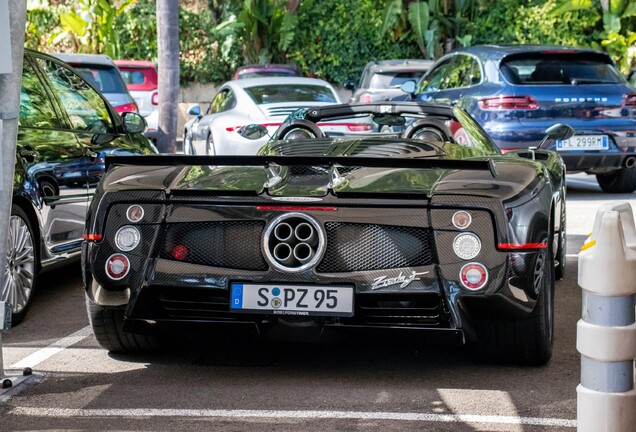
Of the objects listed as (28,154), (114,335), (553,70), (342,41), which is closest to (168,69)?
(553,70)

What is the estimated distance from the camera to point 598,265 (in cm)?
377

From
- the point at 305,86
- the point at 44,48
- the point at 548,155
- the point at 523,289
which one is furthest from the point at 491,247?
the point at 44,48

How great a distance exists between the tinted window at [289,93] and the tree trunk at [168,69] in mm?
2372

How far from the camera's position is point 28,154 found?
24.5ft

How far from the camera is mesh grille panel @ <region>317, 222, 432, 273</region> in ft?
17.7

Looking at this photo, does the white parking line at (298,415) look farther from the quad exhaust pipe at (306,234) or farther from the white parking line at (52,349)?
the white parking line at (52,349)

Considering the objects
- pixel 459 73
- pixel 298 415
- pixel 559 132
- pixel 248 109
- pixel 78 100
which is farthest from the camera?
pixel 248 109

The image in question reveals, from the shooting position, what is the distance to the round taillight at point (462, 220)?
5.36 m

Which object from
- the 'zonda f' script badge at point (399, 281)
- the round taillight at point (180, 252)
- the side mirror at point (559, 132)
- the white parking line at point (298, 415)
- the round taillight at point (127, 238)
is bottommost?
the white parking line at point (298, 415)

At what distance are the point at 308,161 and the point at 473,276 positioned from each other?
0.92 meters

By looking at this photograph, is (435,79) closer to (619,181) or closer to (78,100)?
(619,181)

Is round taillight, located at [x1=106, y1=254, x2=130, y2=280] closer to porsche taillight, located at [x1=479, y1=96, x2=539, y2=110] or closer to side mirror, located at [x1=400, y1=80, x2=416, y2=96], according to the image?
porsche taillight, located at [x1=479, y1=96, x2=539, y2=110]

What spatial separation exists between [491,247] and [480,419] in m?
0.77

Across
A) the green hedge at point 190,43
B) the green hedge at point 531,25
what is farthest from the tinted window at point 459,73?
the green hedge at point 190,43
